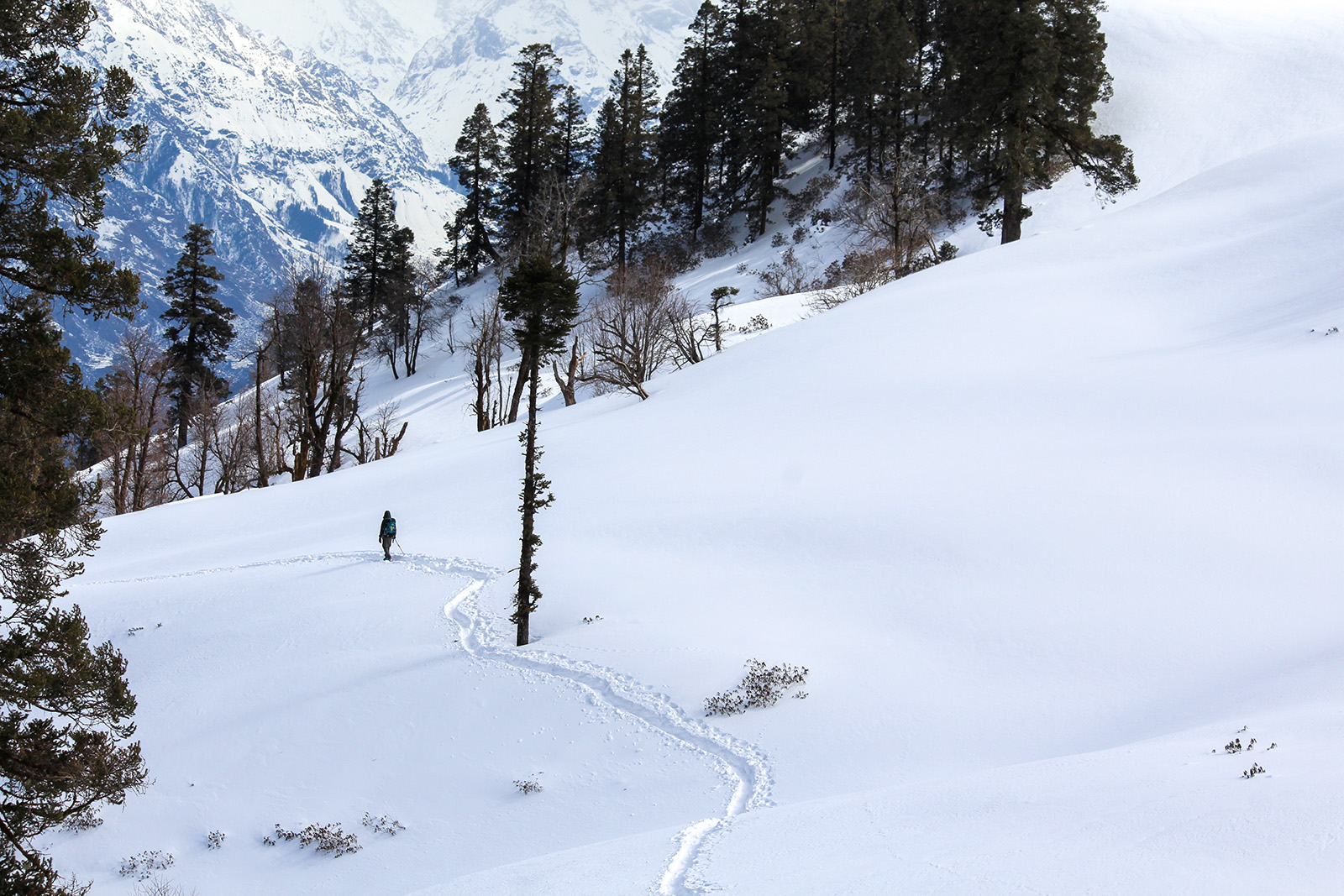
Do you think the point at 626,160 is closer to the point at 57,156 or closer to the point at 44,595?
the point at 57,156

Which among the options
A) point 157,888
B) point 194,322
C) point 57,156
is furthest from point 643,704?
point 194,322

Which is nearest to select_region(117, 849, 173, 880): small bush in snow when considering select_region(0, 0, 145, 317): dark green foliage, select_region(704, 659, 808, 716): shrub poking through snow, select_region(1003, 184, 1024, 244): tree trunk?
select_region(0, 0, 145, 317): dark green foliage

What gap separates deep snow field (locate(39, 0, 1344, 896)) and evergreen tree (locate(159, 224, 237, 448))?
73.2ft

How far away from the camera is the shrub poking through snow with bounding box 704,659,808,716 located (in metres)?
11.7

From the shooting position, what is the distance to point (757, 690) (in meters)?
11.8

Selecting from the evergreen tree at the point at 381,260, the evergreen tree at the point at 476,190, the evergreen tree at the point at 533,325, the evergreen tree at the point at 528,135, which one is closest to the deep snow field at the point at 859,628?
the evergreen tree at the point at 533,325

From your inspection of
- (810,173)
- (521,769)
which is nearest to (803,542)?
(521,769)

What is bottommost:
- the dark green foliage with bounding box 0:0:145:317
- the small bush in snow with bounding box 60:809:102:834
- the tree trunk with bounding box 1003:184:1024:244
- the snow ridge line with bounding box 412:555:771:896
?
the small bush in snow with bounding box 60:809:102:834

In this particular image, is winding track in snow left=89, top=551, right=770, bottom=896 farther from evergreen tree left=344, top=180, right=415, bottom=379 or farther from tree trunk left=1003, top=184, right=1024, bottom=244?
evergreen tree left=344, top=180, right=415, bottom=379

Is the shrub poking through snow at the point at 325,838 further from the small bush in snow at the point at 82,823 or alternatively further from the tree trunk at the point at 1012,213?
the tree trunk at the point at 1012,213

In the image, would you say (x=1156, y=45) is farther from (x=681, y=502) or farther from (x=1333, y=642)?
(x=1333, y=642)

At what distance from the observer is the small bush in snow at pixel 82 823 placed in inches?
460

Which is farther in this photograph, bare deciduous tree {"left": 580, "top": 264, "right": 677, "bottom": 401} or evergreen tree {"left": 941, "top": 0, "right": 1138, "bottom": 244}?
bare deciduous tree {"left": 580, "top": 264, "right": 677, "bottom": 401}

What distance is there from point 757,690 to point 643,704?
1.75 m
